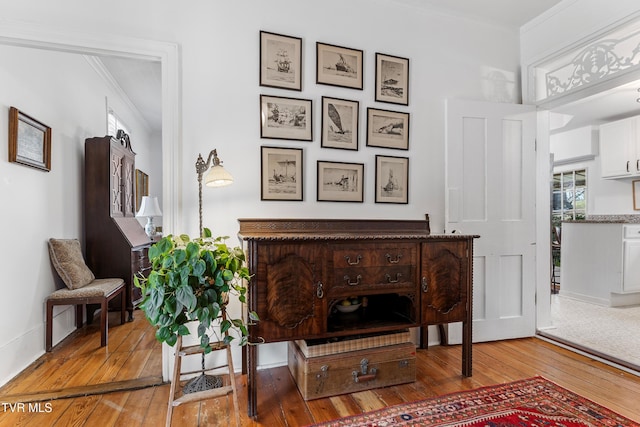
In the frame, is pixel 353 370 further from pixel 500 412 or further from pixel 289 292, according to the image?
pixel 500 412

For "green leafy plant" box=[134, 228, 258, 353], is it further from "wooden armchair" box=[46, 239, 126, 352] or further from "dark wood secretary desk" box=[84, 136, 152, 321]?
"dark wood secretary desk" box=[84, 136, 152, 321]

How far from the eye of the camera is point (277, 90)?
2463 millimetres

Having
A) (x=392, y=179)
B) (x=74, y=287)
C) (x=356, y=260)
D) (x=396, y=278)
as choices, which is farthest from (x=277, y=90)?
(x=74, y=287)

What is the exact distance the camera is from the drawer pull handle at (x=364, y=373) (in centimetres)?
207

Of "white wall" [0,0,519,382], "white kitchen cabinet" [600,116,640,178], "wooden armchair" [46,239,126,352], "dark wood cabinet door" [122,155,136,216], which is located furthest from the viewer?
"white kitchen cabinet" [600,116,640,178]

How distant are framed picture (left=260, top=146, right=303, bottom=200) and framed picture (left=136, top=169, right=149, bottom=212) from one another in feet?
11.6

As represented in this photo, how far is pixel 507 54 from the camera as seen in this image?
3111 mm

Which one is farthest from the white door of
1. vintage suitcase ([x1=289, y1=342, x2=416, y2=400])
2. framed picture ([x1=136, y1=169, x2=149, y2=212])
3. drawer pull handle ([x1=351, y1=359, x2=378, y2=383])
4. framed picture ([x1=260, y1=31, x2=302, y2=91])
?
framed picture ([x1=136, y1=169, x2=149, y2=212])

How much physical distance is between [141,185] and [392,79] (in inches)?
175

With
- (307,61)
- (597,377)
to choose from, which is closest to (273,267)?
(307,61)

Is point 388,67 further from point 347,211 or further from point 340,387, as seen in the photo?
point 340,387

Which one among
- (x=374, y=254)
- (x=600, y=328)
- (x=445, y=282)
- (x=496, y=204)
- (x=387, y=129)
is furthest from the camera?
(x=600, y=328)

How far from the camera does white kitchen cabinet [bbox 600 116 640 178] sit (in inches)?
192

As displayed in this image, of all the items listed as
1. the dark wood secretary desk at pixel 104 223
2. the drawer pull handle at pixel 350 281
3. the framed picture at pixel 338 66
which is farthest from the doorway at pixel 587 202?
the dark wood secretary desk at pixel 104 223
